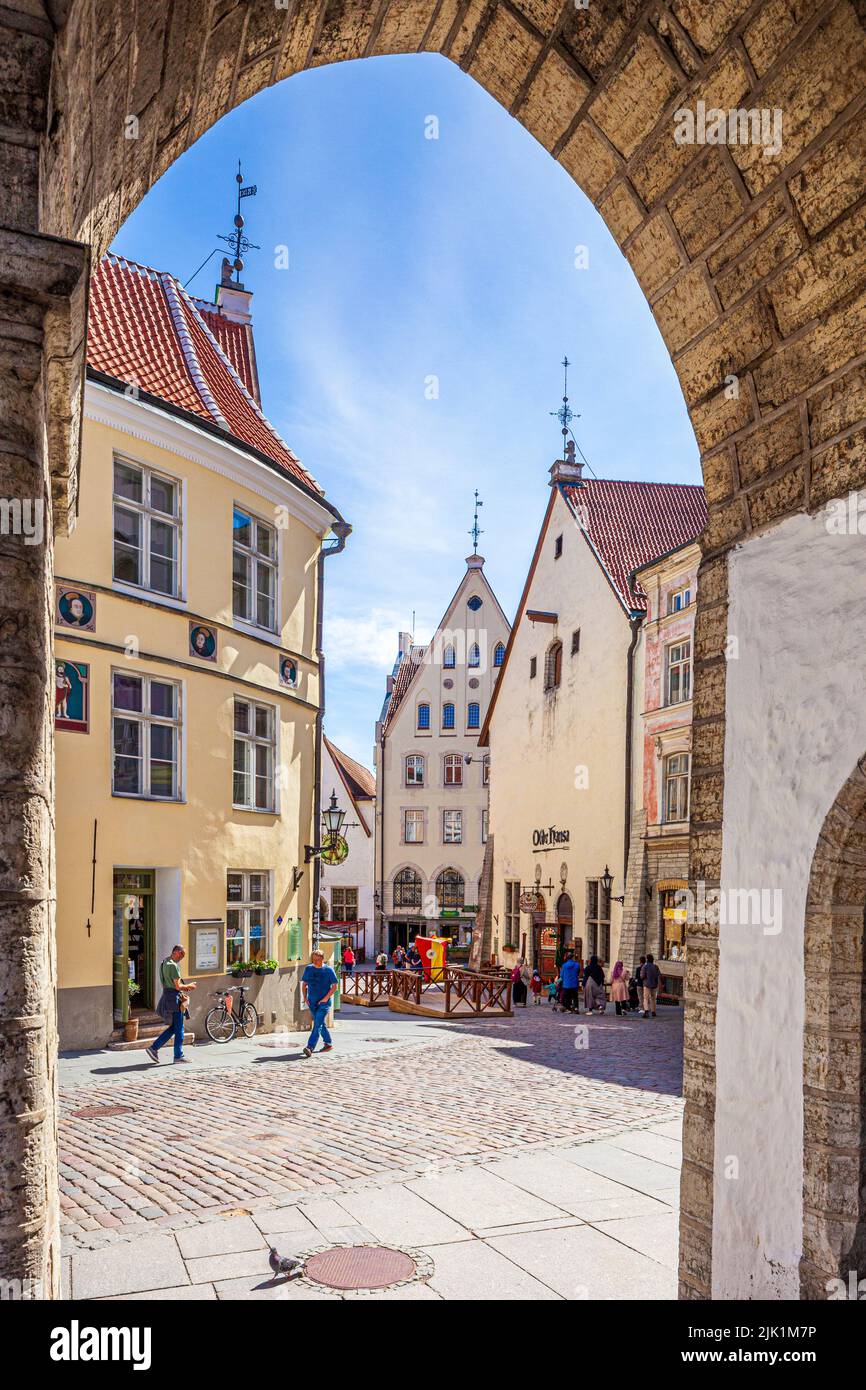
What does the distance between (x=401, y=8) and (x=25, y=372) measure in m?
3.07

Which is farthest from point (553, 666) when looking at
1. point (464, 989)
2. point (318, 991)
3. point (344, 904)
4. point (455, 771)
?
point (344, 904)

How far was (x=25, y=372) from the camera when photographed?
2979mm

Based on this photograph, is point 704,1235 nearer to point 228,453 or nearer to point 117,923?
point 117,923

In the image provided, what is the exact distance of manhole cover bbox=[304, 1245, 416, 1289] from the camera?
590 cm

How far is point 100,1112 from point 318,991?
429 cm

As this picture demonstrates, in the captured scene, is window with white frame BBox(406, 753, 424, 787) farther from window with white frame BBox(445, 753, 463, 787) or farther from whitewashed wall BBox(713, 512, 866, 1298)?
whitewashed wall BBox(713, 512, 866, 1298)

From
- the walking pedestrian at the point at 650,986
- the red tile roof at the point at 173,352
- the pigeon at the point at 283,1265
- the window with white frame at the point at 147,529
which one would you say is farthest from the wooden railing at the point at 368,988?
the pigeon at the point at 283,1265

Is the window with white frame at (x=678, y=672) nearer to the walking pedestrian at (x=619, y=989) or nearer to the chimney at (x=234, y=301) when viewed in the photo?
the walking pedestrian at (x=619, y=989)

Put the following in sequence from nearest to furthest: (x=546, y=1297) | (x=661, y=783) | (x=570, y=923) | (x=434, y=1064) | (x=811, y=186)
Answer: (x=811, y=186), (x=546, y=1297), (x=434, y=1064), (x=661, y=783), (x=570, y=923)

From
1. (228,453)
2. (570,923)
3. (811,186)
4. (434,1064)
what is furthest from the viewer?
(570,923)

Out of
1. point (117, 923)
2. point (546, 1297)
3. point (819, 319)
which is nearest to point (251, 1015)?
point (117, 923)

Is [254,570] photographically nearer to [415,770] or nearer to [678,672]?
[678,672]

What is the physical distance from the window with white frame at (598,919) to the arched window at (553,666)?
657cm

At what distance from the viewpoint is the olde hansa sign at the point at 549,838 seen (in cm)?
3122
